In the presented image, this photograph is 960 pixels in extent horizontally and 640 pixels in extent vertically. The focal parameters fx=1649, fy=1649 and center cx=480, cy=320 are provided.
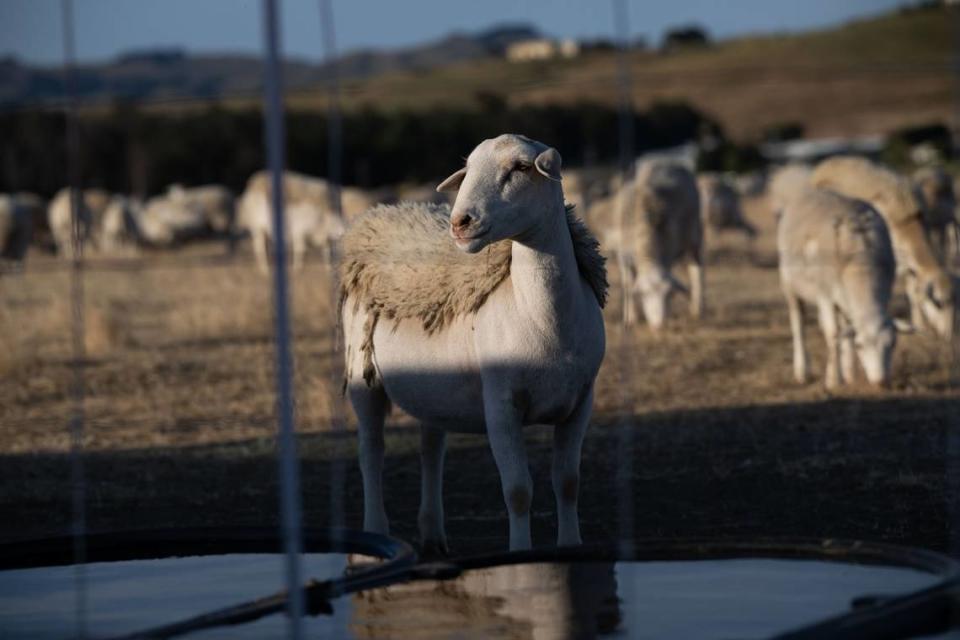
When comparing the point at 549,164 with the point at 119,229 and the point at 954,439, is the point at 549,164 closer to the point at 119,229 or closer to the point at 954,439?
the point at 954,439

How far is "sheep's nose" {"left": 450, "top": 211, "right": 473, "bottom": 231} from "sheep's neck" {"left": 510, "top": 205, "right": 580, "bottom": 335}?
0.35 metres

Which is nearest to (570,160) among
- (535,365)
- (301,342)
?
(301,342)

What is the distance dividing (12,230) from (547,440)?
14630 millimetres

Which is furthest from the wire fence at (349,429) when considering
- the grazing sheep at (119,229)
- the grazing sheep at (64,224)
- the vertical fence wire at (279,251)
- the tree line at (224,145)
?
the tree line at (224,145)

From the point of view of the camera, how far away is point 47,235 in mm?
35906

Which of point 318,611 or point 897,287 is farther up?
point 897,287

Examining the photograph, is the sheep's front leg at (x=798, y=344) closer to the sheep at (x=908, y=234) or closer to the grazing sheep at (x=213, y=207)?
the sheep at (x=908, y=234)

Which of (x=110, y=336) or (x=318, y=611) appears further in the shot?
(x=110, y=336)

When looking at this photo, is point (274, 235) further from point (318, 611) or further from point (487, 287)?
point (487, 287)

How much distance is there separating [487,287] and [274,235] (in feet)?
8.84

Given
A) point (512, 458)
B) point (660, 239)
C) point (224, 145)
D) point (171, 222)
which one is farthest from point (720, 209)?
point (224, 145)

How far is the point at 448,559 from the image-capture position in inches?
220

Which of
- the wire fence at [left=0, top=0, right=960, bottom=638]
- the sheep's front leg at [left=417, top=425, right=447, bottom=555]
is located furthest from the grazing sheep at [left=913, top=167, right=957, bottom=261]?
the sheep's front leg at [left=417, top=425, right=447, bottom=555]

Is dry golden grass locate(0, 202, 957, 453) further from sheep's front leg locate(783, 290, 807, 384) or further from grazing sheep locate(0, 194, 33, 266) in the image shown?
grazing sheep locate(0, 194, 33, 266)
